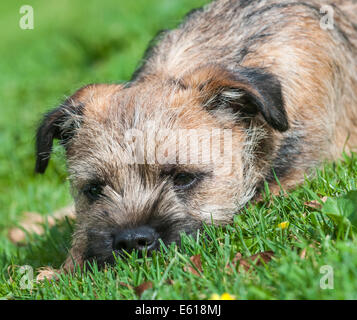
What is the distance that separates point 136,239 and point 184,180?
638 millimetres

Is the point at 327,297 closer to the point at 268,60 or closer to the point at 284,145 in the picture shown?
the point at 284,145

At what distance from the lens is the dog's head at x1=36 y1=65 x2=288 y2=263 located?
3.66 metres

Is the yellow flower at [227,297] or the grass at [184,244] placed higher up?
the grass at [184,244]

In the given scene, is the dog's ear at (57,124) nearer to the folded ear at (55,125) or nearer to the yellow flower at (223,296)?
the folded ear at (55,125)

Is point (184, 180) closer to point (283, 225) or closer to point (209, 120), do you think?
point (209, 120)

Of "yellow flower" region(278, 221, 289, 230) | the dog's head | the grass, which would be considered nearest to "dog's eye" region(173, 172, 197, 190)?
the dog's head

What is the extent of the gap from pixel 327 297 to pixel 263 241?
783 mm

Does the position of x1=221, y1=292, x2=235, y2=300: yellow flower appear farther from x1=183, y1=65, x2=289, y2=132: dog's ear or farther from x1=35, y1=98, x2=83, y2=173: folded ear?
x1=35, y1=98, x2=83, y2=173: folded ear

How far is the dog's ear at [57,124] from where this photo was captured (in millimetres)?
4297

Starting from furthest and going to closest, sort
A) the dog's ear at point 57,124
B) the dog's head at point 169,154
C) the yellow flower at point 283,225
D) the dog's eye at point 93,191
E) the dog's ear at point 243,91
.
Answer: the dog's ear at point 57,124 < the dog's eye at point 93,191 < the dog's ear at point 243,91 < the dog's head at point 169,154 < the yellow flower at point 283,225

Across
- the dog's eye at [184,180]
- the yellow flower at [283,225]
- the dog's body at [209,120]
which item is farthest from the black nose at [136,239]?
the yellow flower at [283,225]

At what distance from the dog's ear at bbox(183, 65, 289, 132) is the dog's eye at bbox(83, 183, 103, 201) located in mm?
915

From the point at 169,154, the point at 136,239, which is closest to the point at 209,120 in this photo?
the point at 169,154

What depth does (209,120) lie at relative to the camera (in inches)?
159
